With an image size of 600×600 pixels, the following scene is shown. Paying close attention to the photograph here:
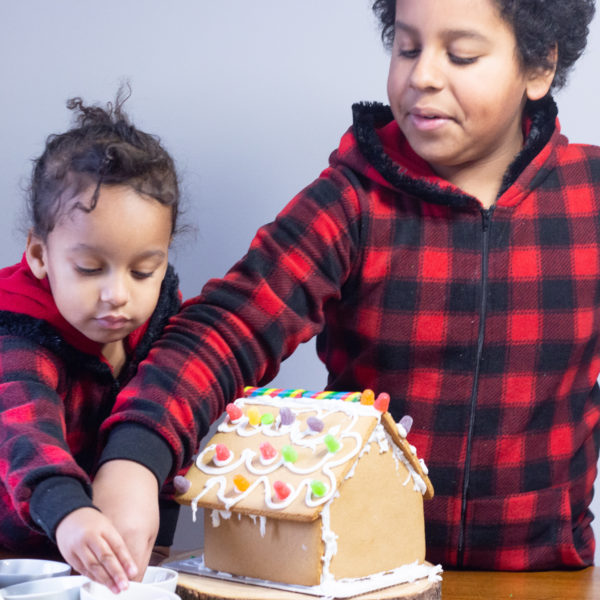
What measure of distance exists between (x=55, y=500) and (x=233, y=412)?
255 millimetres

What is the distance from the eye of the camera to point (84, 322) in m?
1.17

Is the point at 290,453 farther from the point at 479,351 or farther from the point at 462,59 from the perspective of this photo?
the point at 462,59

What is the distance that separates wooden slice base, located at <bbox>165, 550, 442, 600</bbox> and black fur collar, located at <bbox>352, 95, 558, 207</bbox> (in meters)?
0.48

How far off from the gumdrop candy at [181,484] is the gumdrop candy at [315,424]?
15 centimetres

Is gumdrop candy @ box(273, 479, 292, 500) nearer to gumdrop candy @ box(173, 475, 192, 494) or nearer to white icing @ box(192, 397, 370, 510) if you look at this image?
white icing @ box(192, 397, 370, 510)

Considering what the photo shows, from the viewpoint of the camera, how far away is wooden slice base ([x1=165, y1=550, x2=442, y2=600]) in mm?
1020

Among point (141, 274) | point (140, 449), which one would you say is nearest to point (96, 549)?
point (140, 449)

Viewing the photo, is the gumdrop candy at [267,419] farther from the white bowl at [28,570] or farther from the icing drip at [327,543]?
the white bowl at [28,570]


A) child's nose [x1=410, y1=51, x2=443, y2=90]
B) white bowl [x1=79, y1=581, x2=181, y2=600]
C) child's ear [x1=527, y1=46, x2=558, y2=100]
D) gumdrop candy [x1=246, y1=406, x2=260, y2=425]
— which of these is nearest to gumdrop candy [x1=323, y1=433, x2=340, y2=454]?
gumdrop candy [x1=246, y1=406, x2=260, y2=425]

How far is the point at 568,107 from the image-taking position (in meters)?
1.58

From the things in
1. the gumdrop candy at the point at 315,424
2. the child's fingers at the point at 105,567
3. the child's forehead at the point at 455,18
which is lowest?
the child's fingers at the point at 105,567

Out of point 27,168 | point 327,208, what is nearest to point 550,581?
point 327,208

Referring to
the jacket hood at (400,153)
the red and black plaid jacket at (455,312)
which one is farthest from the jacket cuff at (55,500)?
the jacket hood at (400,153)

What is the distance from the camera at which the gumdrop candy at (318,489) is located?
1.01 m
